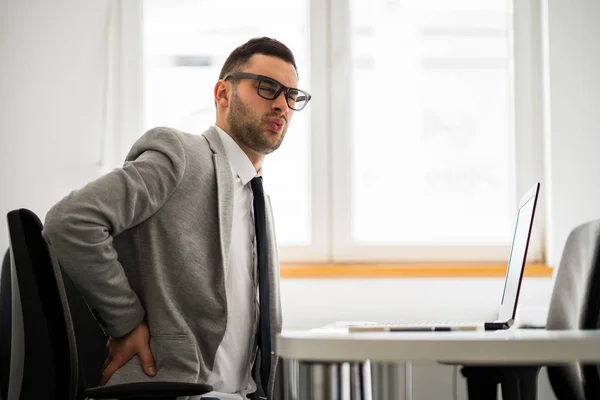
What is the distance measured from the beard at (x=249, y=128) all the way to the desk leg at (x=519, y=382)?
3.77 ft

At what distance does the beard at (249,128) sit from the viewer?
7.61 feet

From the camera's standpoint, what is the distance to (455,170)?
350cm

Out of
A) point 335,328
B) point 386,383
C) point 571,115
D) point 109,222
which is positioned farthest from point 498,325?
point 571,115

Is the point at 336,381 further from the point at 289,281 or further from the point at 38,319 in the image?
the point at 289,281

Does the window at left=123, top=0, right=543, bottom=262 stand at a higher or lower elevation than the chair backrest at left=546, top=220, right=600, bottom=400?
higher

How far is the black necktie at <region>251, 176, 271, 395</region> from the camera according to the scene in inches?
82.0

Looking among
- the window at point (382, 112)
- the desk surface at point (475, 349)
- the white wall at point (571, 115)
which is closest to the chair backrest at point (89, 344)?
the desk surface at point (475, 349)

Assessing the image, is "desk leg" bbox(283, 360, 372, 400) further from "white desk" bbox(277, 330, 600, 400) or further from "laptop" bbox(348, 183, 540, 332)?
"laptop" bbox(348, 183, 540, 332)

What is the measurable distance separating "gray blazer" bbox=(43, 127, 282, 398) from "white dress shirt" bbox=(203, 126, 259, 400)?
0.07 metres

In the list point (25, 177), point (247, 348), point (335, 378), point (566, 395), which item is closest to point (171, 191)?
point (247, 348)

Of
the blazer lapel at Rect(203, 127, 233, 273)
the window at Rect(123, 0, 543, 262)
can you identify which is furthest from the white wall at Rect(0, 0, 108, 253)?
the blazer lapel at Rect(203, 127, 233, 273)

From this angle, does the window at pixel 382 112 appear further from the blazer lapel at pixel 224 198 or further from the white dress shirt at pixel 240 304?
the blazer lapel at pixel 224 198

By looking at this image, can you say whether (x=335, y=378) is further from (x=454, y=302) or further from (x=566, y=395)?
(x=454, y=302)

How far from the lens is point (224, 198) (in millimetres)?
2068
